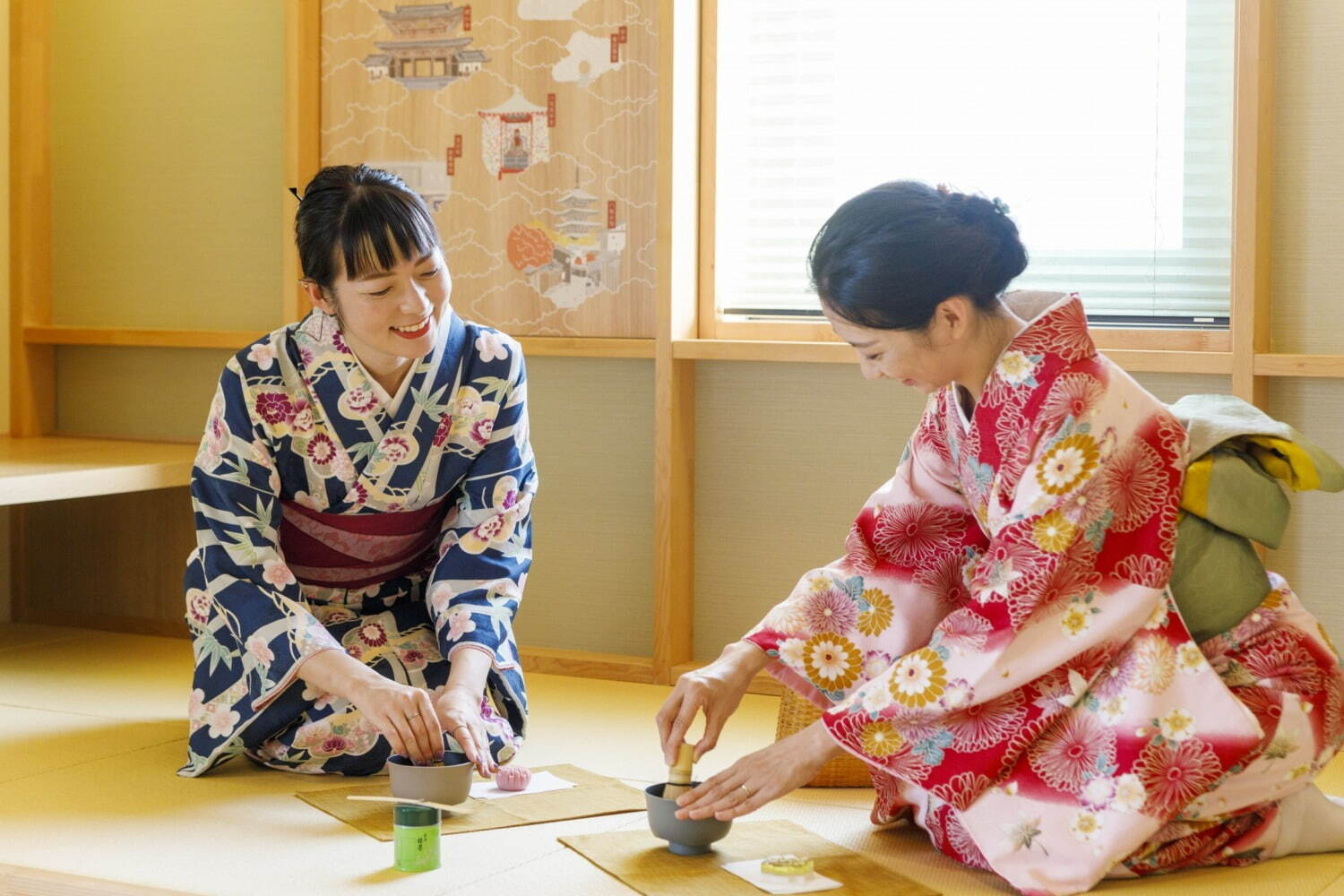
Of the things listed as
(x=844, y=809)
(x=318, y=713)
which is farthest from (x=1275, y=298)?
(x=318, y=713)

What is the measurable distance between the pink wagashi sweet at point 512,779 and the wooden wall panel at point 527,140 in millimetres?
1438

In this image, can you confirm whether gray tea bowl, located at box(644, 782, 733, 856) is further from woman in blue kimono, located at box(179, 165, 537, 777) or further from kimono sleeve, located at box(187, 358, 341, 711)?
kimono sleeve, located at box(187, 358, 341, 711)

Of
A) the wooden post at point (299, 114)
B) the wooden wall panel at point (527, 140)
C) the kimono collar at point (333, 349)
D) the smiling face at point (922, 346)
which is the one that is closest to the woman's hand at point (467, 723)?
the kimono collar at point (333, 349)

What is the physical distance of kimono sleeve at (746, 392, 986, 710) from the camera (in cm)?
249

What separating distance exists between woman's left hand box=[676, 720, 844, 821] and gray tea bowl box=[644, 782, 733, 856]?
0.04 meters

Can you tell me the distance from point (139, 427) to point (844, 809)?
268 centimetres

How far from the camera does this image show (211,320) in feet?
14.5

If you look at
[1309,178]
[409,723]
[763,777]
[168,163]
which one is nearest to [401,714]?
[409,723]

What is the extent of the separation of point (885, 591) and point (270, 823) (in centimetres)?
102

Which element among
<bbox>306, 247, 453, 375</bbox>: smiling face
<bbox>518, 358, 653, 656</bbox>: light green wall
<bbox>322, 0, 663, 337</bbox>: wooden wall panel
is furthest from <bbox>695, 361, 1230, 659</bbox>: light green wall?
<bbox>306, 247, 453, 375</bbox>: smiling face

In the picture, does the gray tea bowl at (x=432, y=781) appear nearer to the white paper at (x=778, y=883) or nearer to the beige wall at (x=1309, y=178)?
the white paper at (x=778, y=883)

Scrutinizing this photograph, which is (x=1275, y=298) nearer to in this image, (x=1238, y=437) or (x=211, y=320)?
(x=1238, y=437)

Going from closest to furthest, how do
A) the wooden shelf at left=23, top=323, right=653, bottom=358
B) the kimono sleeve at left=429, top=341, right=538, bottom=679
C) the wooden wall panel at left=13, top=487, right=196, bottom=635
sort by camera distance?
the kimono sleeve at left=429, top=341, right=538, bottom=679
the wooden shelf at left=23, top=323, right=653, bottom=358
the wooden wall panel at left=13, top=487, right=196, bottom=635

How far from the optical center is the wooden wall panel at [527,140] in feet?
12.7
